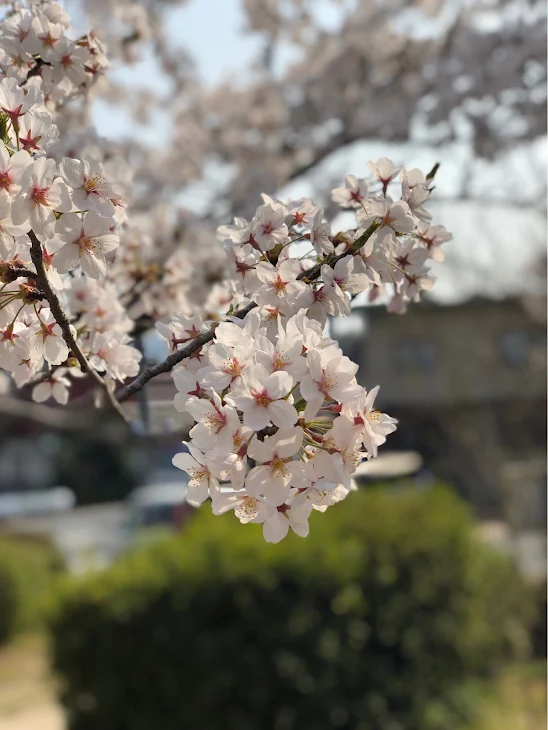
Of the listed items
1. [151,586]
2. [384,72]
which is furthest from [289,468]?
[384,72]

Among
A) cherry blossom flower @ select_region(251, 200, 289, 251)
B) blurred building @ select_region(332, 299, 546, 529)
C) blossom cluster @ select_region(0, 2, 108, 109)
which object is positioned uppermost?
blurred building @ select_region(332, 299, 546, 529)

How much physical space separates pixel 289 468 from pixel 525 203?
525 centimetres

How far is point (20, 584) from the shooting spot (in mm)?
9258

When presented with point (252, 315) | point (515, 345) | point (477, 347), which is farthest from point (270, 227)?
point (515, 345)

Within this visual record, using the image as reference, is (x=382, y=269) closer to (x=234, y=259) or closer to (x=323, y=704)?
(x=234, y=259)

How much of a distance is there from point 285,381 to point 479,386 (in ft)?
37.6

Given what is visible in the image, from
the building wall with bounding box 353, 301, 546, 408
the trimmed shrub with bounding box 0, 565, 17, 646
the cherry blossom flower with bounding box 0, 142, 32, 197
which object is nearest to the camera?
the cherry blossom flower with bounding box 0, 142, 32, 197

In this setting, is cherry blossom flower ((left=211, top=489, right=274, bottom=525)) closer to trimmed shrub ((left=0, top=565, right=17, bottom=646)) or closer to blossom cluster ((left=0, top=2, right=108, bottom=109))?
blossom cluster ((left=0, top=2, right=108, bottom=109))

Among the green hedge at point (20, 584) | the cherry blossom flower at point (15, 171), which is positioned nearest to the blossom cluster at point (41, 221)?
the cherry blossom flower at point (15, 171)

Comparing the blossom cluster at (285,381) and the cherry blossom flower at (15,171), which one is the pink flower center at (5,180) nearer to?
the cherry blossom flower at (15,171)

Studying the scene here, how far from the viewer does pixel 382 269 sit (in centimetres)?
103

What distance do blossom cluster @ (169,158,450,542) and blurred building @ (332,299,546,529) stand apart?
29.3 ft

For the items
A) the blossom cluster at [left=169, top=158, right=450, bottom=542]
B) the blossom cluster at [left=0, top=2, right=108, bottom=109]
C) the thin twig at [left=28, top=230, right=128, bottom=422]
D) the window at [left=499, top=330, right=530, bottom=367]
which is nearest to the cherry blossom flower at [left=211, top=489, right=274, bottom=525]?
the blossom cluster at [left=169, top=158, right=450, bottom=542]

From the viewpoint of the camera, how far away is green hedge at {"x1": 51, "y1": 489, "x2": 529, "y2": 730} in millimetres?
3748
